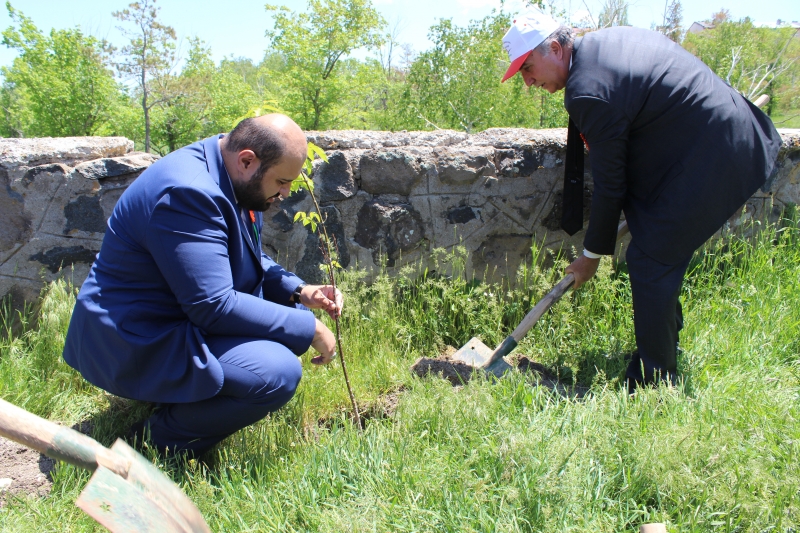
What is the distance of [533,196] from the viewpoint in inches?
145

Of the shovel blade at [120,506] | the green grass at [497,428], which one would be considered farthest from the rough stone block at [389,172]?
the shovel blade at [120,506]

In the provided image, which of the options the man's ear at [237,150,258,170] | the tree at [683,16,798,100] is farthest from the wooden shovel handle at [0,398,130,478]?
the tree at [683,16,798,100]

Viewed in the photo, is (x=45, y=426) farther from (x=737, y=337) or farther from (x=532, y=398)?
(x=737, y=337)

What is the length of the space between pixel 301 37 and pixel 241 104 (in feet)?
7.33

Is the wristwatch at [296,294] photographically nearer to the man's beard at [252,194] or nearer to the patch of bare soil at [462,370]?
the man's beard at [252,194]

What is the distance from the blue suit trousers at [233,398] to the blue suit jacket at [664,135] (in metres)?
1.71

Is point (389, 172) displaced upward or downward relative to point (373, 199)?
upward

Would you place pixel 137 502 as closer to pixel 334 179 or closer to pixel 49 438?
pixel 49 438

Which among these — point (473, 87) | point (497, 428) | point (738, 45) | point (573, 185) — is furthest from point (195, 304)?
point (738, 45)

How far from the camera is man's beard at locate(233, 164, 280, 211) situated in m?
2.30

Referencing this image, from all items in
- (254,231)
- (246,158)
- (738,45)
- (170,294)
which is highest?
(738,45)

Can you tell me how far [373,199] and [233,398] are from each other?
1.60 m

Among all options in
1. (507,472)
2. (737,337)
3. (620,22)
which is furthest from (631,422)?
(620,22)

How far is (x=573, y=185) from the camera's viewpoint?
A: 3.38 m
